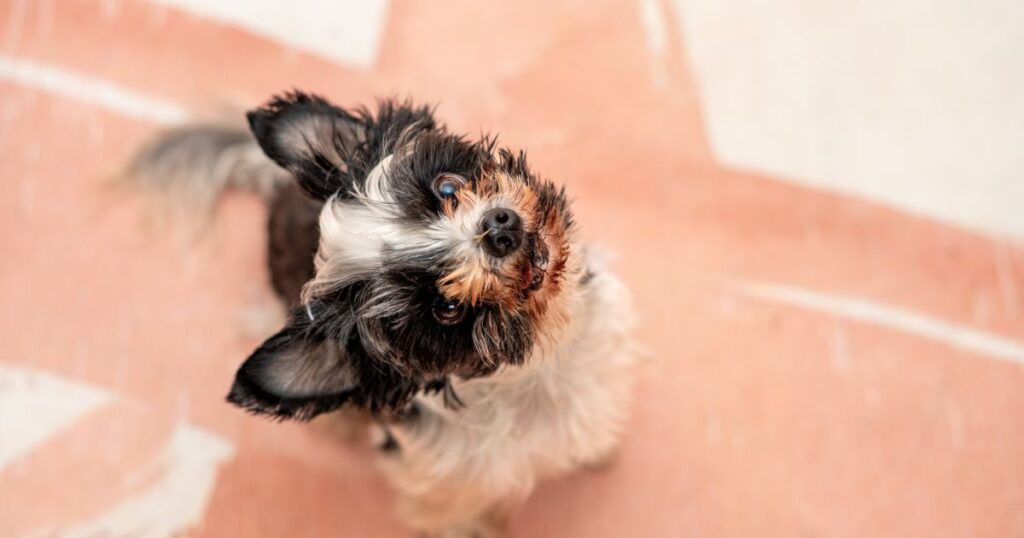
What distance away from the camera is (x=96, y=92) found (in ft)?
8.43

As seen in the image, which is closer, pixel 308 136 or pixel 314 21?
pixel 308 136

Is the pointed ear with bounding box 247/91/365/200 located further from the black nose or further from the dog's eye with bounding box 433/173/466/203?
the black nose

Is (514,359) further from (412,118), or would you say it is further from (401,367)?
(412,118)

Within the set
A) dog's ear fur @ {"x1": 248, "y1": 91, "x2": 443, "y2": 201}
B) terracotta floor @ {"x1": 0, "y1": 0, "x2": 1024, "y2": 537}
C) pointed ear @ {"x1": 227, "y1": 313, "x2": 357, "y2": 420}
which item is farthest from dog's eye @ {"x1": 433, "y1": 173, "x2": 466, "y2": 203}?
terracotta floor @ {"x1": 0, "y1": 0, "x2": 1024, "y2": 537}

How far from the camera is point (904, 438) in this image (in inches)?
88.0

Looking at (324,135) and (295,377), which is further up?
(324,135)

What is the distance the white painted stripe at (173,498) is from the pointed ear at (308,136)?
1.09 metres

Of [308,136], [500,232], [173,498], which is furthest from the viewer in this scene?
[173,498]

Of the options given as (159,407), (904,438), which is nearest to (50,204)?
(159,407)

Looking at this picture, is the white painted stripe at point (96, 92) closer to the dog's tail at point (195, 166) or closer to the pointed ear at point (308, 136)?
the dog's tail at point (195, 166)

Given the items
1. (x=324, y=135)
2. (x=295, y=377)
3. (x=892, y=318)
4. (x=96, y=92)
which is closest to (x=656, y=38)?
(x=892, y=318)

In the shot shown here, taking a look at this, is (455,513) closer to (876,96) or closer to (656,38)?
(656,38)

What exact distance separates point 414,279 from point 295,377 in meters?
0.28

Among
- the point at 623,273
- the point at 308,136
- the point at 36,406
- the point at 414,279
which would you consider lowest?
the point at 623,273
